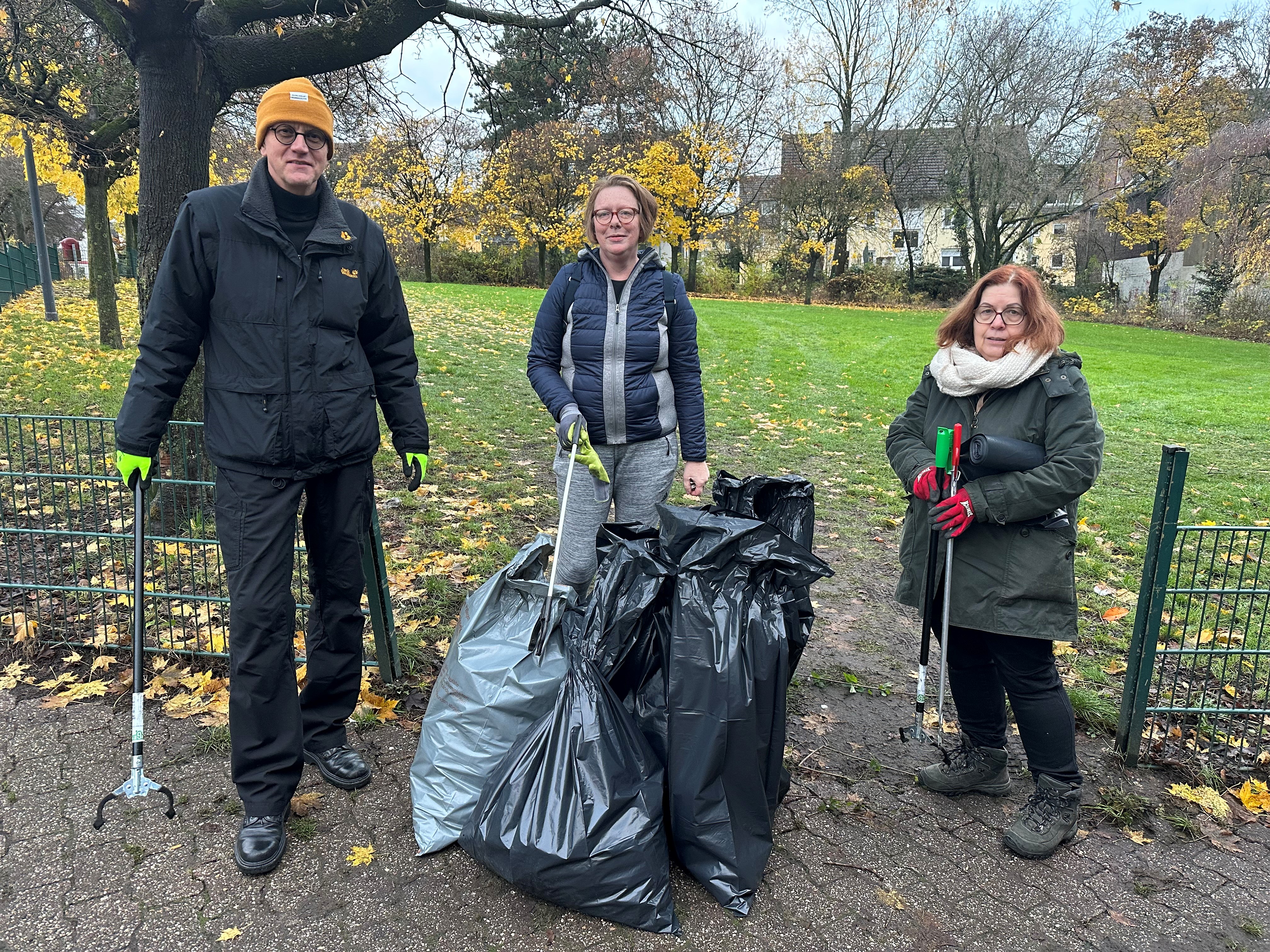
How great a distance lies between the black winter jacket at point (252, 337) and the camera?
89.8 inches

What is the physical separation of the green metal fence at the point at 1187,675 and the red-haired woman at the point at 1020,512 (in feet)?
1.49

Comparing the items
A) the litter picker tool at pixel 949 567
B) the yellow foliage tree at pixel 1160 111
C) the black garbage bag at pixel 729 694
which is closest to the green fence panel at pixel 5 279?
the black garbage bag at pixel 729 694

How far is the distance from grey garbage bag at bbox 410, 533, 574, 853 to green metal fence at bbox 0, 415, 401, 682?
2.54ft

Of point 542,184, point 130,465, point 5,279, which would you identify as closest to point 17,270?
point 5,279

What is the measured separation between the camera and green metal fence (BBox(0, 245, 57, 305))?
16375 millimetres

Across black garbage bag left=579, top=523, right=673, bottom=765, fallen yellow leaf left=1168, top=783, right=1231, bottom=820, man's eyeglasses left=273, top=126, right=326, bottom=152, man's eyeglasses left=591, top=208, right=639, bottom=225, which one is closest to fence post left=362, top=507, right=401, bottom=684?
black garbage bag left=579, top=523, right=673, bottom=765

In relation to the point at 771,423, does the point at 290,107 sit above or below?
above

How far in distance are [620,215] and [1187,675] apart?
315cm

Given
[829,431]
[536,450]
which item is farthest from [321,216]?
[829,431]

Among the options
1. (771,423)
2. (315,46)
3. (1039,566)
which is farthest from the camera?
(771,423)

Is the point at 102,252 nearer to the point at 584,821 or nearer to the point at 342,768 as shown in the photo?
the point at 342,768

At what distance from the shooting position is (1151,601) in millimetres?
2764

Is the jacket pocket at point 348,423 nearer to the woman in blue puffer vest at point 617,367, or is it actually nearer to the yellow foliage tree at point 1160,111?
the woman in blue puffer vest at point 617,367

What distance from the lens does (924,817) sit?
8.80 feet
